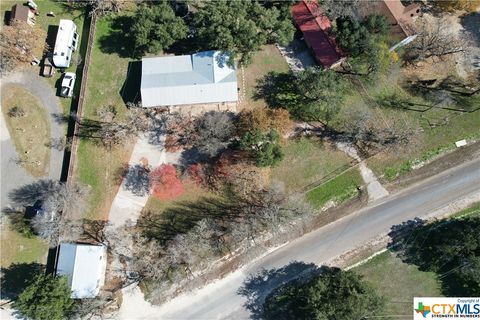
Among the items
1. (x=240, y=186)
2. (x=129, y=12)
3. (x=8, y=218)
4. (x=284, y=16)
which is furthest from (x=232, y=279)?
(x=129, y=12)

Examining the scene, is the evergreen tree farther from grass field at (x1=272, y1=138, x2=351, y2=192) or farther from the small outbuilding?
the small outbuilding

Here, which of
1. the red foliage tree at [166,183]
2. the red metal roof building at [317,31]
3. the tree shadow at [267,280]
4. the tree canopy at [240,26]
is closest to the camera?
the tree canopy at [240,26]

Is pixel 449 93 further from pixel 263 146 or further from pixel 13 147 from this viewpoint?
pixel 13 147

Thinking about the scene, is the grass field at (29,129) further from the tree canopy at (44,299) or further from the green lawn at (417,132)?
the green lawn at (417,132)

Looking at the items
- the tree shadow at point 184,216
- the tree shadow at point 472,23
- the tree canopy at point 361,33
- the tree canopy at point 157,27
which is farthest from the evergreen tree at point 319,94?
the tree shadow at point 472,23

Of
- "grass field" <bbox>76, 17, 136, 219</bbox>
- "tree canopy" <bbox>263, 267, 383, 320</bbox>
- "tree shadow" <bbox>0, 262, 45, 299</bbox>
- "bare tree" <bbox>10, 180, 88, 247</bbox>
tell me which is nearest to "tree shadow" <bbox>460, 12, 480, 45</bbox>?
"tree canopy" <bbox>263, 267, 383, 320</bbox>

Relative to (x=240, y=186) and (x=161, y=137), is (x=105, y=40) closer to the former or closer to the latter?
(x=161, y=137)

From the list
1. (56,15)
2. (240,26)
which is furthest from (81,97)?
(240,26)
